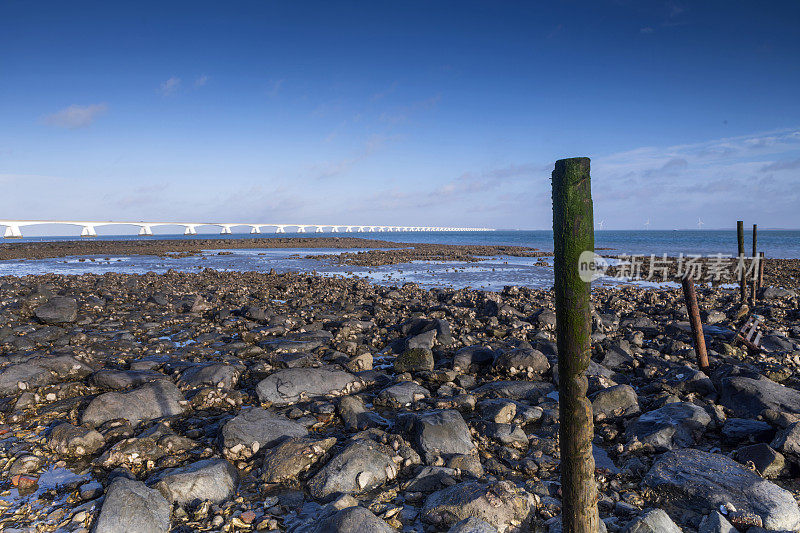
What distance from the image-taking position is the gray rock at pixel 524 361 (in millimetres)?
10305

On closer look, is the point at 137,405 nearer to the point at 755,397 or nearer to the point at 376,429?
the point at 376,429

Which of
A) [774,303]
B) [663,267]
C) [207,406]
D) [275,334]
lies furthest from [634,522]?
[663,267]

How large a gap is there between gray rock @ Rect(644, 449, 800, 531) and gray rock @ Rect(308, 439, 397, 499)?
139 inches

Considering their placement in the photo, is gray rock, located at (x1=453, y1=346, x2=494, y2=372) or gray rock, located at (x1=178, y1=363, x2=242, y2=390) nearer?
gray rock, located at (x1=178, y1=363, x2=242, y2=390)

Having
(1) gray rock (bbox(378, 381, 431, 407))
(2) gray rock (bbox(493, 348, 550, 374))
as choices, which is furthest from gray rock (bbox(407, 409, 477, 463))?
(2) gray rock (bbox(493, 348, 550, 374))

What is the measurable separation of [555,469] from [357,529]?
3.33 meters

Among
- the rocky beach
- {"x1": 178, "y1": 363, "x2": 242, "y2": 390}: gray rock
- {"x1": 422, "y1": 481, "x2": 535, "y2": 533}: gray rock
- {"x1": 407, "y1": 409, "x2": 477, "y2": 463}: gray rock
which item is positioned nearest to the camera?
{"x1": 422, "y1": 481, "x2": 535, "y2": 533}: gray rock

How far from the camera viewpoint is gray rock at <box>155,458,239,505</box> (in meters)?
5.36

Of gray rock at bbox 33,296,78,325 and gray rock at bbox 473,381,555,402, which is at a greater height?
gray rock at bbox 33,296,78,325

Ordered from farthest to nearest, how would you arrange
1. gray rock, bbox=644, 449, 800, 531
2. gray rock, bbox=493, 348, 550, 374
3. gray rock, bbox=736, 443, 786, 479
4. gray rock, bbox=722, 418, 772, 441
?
1. gray rock, bbox=493, 348, 550, 374
2. gray rock, bbox=722, 418, 772, 441
3. gray rock, bbox=736, 443, 786, 479
4. gray rock, bbox=644, 449, 800, 531

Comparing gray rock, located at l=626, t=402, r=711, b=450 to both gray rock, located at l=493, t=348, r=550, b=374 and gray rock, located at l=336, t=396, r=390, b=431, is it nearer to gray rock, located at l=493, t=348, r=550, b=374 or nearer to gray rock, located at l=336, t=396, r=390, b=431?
gray rock, located at l=493, t=348, r=550, b=374

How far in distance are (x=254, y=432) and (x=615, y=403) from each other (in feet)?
21.3

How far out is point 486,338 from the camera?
44.7ft

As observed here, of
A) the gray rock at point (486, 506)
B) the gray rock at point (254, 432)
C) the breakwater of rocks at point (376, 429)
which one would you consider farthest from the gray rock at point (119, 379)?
the gray rock at point (486, 506)
